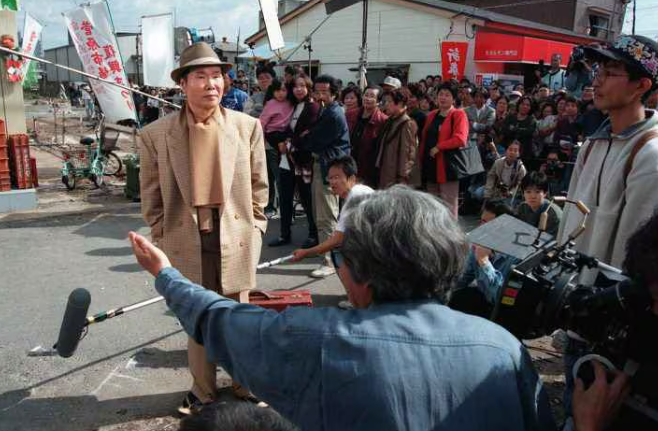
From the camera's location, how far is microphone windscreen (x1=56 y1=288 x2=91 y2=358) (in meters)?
2.68

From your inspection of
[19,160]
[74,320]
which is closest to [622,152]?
[74,320]

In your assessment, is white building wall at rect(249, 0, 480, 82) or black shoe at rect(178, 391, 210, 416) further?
white building wall at rect(249, 0, 480, 82)

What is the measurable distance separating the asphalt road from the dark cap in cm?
274

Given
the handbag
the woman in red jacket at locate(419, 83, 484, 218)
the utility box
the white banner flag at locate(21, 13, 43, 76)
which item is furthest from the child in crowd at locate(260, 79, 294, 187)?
the white banner flag at locate(21, 13, 43, 76)

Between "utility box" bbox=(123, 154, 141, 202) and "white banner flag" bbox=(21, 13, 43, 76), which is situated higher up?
"white banner flag" bbox=(21, 13, 43, 76)

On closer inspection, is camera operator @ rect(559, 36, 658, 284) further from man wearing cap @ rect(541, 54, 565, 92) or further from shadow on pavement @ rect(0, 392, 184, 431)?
man wearing cap @ rect(541, 54, 565, 92)

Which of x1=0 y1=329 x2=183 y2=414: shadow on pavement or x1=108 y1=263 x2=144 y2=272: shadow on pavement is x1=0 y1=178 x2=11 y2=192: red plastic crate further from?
x1=0 y1=329 x2=183 y2=414: shadow on pavement

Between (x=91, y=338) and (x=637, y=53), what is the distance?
371 cm

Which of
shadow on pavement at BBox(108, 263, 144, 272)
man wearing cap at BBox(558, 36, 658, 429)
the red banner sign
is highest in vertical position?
the red banner sign

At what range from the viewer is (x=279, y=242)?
240 inches

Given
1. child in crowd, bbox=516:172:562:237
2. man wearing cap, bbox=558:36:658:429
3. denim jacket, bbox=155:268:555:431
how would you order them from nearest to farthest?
denim jacket, bbox=155:268:555:431, man wearing cap, bbox=558:36:658:429, child in crowd, bbox=516:172:562:237

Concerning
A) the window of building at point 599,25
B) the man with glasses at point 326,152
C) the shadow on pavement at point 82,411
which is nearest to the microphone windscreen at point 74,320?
the shadow on pavement at point 82,411

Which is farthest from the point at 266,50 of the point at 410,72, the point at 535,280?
the point at 535,280

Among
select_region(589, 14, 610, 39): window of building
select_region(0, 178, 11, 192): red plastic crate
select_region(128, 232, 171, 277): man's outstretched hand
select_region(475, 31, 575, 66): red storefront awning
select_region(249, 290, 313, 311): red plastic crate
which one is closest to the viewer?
select_region(128, 232, 171, 277): man's outstretched hand
